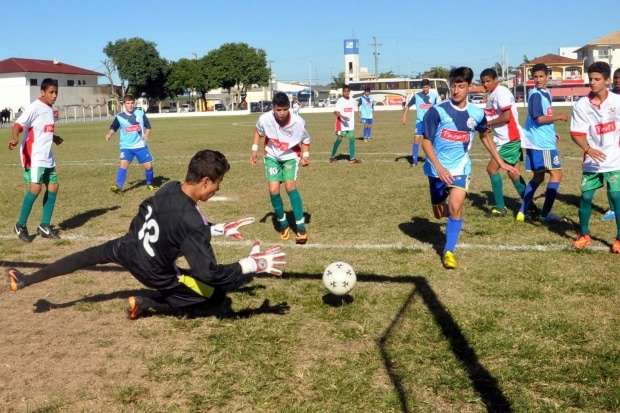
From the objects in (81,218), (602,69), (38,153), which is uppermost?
(602,69)

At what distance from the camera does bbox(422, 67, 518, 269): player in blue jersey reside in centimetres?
654

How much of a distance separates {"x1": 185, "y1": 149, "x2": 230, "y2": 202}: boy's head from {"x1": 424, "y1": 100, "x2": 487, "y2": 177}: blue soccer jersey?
116 inches

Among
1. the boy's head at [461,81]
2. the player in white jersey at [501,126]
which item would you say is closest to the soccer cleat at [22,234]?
the boy's head at [461,81]

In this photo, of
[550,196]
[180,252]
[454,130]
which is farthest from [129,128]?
[180,252]

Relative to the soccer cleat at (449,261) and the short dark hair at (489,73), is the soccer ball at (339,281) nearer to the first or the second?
the soccer cleat at (449,261)

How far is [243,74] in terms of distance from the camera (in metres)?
98.2

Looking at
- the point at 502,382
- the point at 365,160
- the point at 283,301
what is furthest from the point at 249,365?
the point at 365,160

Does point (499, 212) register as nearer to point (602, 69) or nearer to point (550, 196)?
point (550, 196)

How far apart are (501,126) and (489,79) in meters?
0.75

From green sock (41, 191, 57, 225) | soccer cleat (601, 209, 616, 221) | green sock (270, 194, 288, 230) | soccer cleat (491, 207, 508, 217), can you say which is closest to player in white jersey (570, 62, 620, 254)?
soccer cleat (601, 209, 616, 221)

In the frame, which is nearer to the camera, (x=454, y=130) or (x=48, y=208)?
(x=454, y=130)

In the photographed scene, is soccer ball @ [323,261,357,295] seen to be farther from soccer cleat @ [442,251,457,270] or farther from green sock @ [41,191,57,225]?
green sock @ [41,191,57,225]

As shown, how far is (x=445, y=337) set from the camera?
4.62 meters

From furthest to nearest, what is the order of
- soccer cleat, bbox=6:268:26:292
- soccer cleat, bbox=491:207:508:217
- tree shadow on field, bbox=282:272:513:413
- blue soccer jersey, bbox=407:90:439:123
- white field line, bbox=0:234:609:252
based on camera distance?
blue soccer jersey, bbox=407:90:439:123 → soccer cleat, bbox=491:207:508:217 → white field line, bbox=0:234:609:252 → soccer cleat, bbox=6:268:26:292 → tree shadow on field, bbox=282:272:513:413
